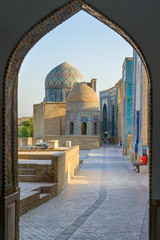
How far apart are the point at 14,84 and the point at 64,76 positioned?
35526 millimetres

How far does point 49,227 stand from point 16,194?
1468mm

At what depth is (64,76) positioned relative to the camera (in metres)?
40.0

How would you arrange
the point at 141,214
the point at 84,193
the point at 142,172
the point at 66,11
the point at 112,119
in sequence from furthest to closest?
the point at 112,119
the point at 142,172
the point at 84,193
the point at 141,214
the point at 66,11

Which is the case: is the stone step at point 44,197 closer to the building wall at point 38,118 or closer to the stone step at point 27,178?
the stone step at point 27,178

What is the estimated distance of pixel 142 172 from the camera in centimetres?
1278

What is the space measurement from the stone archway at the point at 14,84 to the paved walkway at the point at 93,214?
111 centimetres

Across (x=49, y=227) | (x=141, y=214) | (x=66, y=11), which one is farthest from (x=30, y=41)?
(x=141, y=214)

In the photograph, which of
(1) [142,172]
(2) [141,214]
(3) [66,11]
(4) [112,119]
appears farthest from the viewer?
(4) [112,119]

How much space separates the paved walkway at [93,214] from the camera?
5.41 m

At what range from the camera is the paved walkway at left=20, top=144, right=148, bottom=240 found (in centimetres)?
541

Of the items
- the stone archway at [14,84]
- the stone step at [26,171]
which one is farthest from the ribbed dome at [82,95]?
the stone archway at [14,84]

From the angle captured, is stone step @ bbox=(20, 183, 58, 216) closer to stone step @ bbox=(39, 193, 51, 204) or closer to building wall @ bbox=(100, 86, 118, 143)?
stone step @ bbox=(39, 193, 51, 204)

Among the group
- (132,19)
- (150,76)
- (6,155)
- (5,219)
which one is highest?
(132,19)

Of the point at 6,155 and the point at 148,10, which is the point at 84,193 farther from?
the point at 148,10
